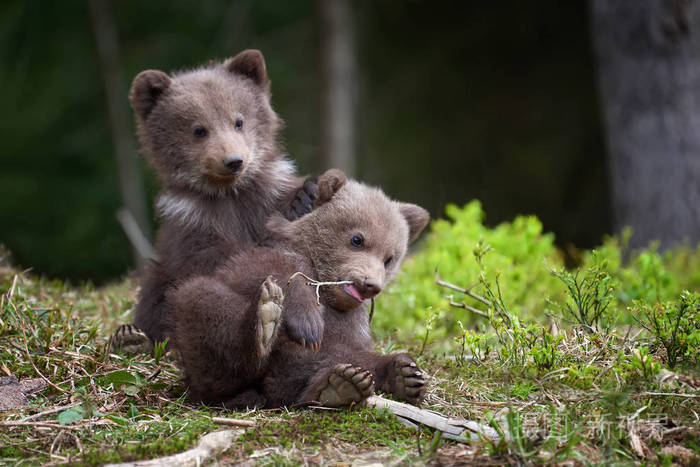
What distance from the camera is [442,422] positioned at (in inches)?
121

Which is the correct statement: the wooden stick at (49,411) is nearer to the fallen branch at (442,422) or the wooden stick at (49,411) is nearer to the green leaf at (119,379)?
the green leaf at (119,379)

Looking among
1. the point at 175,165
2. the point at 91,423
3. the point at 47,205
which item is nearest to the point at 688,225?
the point at 175,165

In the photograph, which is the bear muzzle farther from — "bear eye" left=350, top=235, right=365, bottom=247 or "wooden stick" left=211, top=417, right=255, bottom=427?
"wooden stick" left=211, top=417, right=255, bottom=427

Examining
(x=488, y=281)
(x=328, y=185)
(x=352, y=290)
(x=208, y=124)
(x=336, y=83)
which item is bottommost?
(x=352, y=290)

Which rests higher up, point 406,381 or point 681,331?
point 681,331

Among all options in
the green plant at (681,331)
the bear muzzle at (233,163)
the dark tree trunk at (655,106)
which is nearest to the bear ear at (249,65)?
the bear muzzle at (233,163)

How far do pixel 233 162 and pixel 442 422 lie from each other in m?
1.78

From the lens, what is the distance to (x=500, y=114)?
517 inches

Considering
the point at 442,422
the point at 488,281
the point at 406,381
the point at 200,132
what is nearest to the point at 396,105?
the point at 488,281

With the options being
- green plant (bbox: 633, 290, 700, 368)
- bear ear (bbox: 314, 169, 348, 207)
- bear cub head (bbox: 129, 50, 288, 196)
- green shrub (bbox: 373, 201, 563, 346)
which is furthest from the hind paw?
green plant (bbox: 633, 290, 700, 368)

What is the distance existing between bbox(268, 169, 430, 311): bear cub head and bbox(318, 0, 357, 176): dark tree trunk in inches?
Answer: 251

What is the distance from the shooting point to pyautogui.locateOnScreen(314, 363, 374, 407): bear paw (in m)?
3.15

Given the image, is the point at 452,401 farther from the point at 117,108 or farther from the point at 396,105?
the point at 396,105

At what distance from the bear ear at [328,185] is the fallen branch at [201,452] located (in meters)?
1.29
